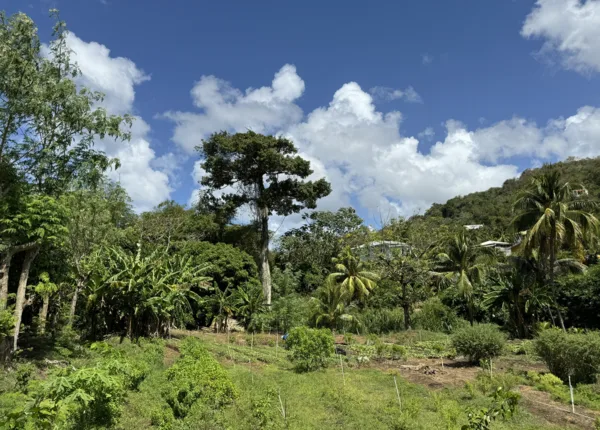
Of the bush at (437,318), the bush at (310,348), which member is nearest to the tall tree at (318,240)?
the bush at (437,318)

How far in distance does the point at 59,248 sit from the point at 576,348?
53.1ft

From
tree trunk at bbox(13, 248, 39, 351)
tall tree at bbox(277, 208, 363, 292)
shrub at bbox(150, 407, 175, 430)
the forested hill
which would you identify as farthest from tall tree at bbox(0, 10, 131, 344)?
the forested hill

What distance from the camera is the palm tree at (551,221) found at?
845 inches

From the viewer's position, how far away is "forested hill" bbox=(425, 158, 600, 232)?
176 feet

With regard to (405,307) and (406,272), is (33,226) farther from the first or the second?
(405,307)

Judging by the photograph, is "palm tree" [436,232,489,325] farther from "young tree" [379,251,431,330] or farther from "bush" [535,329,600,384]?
"bush" [535,329,600,384]

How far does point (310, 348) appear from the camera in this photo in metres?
14.6

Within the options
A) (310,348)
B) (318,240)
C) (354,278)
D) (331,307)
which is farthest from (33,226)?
(318,240)

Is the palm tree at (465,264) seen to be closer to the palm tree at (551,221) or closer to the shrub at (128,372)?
the palm tree at (551,221)

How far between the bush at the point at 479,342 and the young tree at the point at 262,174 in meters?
17.6

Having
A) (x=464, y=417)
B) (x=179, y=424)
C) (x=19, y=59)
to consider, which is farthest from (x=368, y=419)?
(x=19, y=59)

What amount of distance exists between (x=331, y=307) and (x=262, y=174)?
12.0 meters

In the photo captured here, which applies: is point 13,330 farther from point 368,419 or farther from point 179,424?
point 368,419

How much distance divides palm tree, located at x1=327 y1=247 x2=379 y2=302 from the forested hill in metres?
26.2
